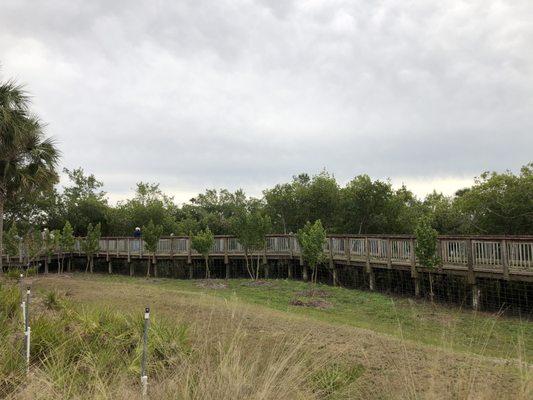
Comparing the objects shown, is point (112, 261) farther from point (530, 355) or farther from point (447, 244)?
point (530, 355)

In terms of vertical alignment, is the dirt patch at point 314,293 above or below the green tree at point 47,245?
below

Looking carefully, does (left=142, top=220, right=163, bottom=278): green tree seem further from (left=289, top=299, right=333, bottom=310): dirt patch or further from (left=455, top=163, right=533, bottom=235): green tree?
(left=455, top=163, right=533, bottom=235): green tree

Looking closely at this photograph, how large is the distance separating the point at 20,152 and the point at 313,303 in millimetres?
12672

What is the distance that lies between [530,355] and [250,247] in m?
15.7

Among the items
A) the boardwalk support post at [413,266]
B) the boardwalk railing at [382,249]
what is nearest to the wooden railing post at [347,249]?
the boardwalk railing at [382,249]

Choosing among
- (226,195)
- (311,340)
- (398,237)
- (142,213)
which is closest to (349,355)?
(311,340)

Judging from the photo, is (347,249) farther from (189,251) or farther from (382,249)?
(189,251)

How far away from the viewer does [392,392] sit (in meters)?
3.70

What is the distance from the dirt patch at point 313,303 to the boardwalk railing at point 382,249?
360cm

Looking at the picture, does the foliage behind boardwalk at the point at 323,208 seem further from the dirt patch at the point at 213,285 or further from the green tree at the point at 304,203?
the dirt patch at the point at 213,285

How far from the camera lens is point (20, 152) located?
57.6 ft

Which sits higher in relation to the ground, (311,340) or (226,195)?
(226,195)

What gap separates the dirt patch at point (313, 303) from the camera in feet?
46.9

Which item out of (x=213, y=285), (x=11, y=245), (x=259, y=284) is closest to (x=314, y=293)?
(x=259, y=284)
